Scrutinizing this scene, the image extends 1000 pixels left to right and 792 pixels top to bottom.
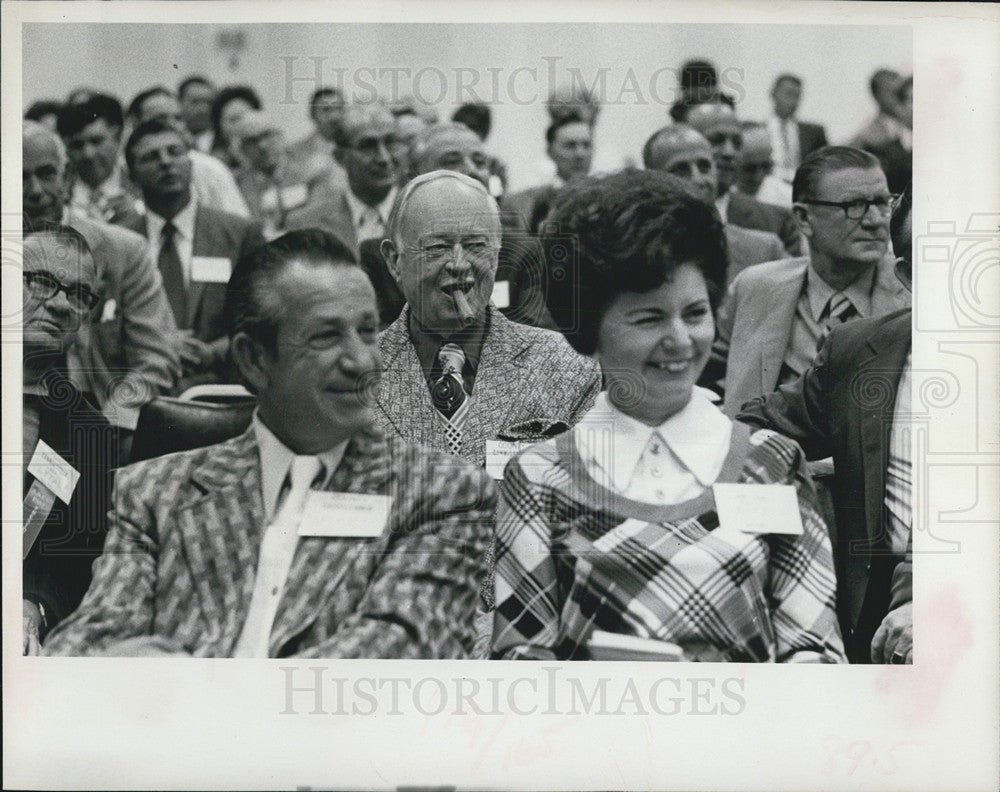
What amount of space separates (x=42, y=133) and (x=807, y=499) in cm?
265

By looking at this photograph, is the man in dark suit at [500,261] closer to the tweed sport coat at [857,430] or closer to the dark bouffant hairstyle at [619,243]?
the dark bouffant hairstyle at [619,243]

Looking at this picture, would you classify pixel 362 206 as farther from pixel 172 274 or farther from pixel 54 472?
pixel 54 472

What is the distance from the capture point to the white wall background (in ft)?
12.8

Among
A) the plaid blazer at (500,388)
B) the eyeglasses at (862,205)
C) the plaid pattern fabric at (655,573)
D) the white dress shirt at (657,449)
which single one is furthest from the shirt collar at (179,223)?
the eyeglasses at (862,205)

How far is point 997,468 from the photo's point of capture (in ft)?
12.9

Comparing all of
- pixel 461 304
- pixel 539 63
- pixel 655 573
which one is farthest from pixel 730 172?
pixel 655 573

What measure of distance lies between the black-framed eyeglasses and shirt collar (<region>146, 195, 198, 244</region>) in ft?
0.89

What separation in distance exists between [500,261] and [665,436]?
0.74 metres

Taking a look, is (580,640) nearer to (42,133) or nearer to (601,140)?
(601,140)

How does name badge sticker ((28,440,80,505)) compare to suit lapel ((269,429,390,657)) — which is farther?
name badge sticker ((28,440,80,505))

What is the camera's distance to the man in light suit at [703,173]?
12.8ft

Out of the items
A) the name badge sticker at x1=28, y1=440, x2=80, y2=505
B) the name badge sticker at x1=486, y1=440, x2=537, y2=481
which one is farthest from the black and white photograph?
the name badge sticker at x1=28, y1=440, x2=80, y2=505

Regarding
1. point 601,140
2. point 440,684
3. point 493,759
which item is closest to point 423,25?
point 601,140

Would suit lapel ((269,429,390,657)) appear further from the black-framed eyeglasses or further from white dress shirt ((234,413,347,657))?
the black-framed eyeglasses
